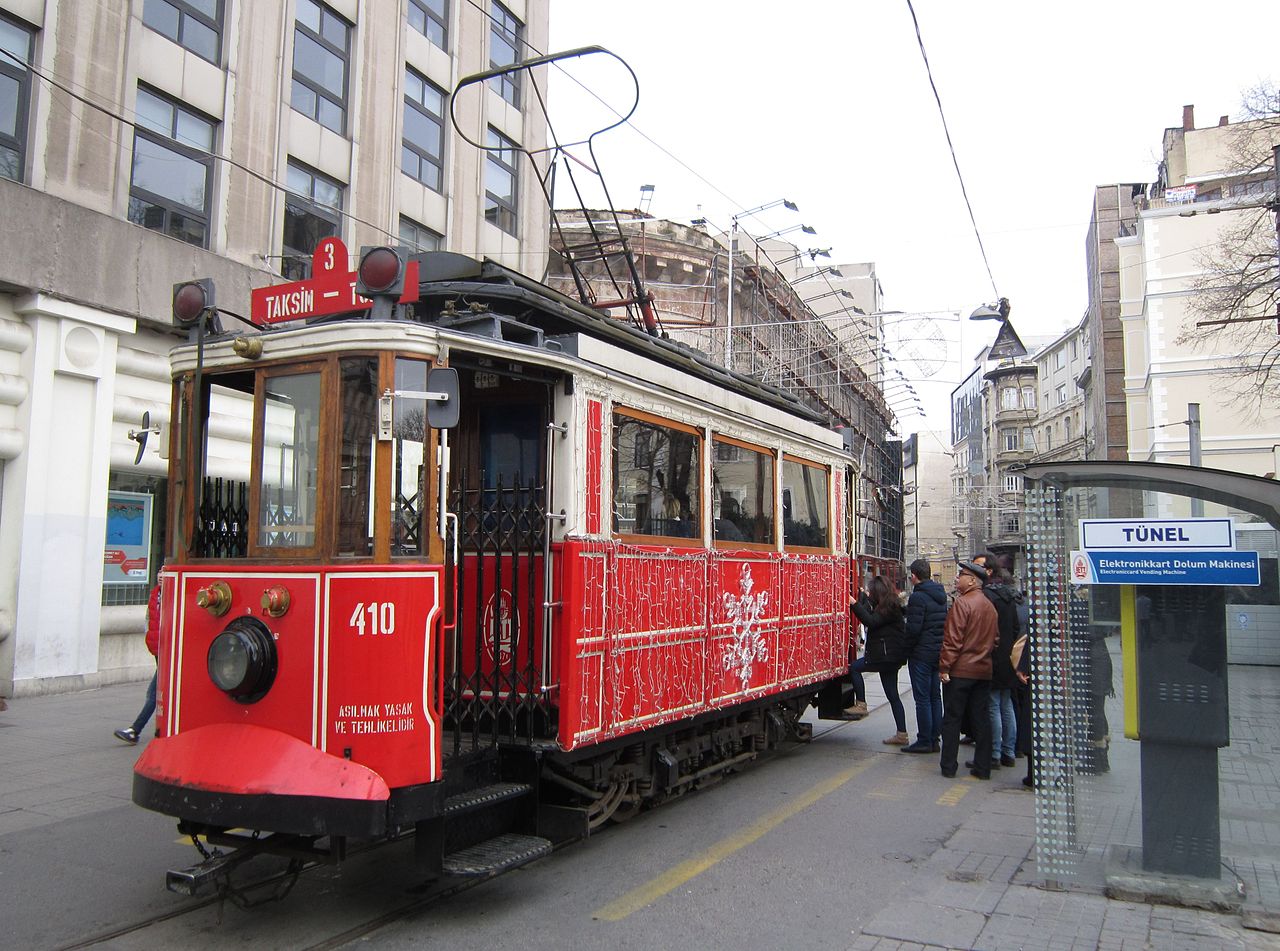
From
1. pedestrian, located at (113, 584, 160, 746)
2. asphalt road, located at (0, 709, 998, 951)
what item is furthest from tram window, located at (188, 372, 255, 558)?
pedestrian, located at (113, 584, 160, 746)

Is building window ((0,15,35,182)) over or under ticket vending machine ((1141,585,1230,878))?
over

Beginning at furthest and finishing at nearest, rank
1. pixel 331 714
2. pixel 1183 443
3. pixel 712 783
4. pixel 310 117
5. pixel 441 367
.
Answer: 1. pixel 1183 443
2. pixel 310 117
3. pixel 712 783
4. pixel 441 367
5. pixel 331 714

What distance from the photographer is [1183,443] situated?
1414 inches

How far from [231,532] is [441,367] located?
157cm

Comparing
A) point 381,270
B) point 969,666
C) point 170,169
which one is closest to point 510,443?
point 381,270

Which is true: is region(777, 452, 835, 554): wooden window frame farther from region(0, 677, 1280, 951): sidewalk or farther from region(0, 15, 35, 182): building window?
region(0, 15, 35, 182): building window

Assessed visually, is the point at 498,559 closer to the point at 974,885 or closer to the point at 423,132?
the point at 974,885

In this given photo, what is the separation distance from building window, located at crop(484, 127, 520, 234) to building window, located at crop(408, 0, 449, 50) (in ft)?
6.78

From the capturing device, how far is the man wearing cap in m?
8.45

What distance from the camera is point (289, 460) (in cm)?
519

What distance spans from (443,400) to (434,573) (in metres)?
0.89

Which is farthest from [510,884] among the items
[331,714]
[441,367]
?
[441,367]

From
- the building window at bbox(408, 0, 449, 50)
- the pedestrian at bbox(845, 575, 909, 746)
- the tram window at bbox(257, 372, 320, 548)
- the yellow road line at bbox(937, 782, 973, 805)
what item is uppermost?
the building window at bbox(408, 0, 449, 50)

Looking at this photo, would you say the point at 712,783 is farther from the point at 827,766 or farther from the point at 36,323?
the point at 36,323
